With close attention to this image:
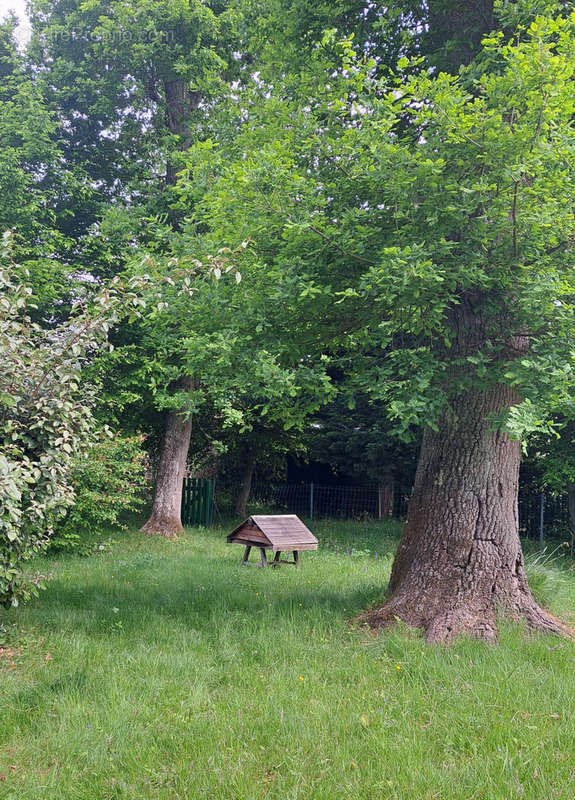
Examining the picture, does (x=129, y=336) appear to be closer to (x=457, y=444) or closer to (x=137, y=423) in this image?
(x=137, y=423)

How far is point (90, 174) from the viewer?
14547 mm

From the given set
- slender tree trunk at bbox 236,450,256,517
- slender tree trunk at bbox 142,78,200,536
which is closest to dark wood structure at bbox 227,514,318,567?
slender tree trunk at bbox 142,78,200,536

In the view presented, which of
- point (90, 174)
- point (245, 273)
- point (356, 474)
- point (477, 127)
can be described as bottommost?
point (356, 474)

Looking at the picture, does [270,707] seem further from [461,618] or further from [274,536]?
[274,536]

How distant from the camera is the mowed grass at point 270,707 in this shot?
3.40 meters

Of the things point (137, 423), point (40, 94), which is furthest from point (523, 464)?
point (40, 94)

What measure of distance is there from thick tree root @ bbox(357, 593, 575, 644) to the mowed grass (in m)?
0.21

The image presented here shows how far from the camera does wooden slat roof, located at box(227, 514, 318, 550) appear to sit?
10091mm

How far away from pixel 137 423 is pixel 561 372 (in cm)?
1314

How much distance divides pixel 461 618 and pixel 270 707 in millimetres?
2301

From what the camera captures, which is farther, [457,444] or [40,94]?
[40,94]

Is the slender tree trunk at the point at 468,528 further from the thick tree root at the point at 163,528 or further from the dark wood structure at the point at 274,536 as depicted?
the thick tree root at the point at 163,528

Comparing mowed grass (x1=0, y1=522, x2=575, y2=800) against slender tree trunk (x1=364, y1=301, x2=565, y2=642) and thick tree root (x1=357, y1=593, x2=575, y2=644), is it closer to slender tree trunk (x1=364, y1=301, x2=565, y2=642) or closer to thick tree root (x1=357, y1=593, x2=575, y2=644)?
thick tree root (x1=357, y1=593, x2=575, y2=644)

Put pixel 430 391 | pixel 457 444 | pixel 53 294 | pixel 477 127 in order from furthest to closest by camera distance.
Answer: pixel 53 294, pixel 457 444, pixel 430 391, pixel 477 127
